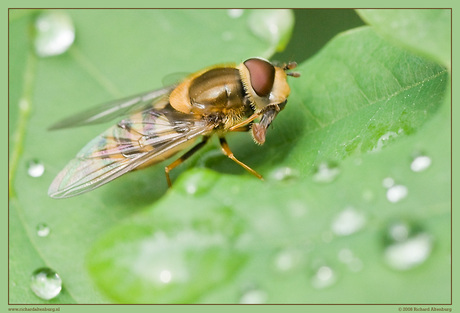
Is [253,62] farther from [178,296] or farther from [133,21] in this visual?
[178,296]

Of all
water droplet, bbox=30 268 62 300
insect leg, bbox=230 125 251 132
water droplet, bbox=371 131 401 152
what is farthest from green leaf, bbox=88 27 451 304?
insect leg, bbox=230 125 251 132

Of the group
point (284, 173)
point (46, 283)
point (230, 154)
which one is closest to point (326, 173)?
point (284, 173)

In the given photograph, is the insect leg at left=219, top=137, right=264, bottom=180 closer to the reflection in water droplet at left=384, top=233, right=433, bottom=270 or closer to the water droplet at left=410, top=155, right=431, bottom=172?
the water droplet at left=410, top=155, right=431, bottom=172

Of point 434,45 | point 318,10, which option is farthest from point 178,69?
point 434,45

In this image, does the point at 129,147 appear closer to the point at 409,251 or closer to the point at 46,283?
the point at 46,283

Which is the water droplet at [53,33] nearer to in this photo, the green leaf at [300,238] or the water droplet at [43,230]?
the water droplet at [43,230]

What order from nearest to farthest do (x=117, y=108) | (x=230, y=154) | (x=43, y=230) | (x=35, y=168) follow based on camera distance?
1. (x=43, y=230)
2. (x=35, y=168)
3. (x=230, y=154)
4. (x=117, y=108)

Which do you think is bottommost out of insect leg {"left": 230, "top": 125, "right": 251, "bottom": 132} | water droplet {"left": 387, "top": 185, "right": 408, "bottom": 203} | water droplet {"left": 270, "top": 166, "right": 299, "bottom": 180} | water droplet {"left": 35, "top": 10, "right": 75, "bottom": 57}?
water droplet {"left": 387, "top": 185, "right": 408, "bottom": 203}
